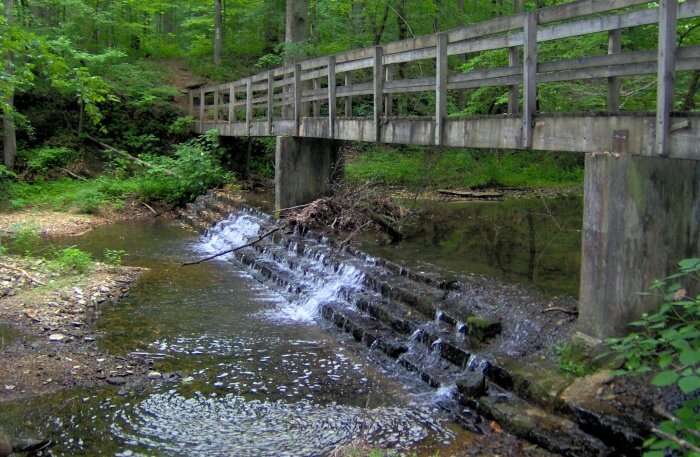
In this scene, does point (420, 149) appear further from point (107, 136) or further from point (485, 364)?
point (485, 364)

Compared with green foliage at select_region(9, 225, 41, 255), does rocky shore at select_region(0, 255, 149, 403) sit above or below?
below

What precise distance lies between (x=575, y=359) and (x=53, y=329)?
6643mm

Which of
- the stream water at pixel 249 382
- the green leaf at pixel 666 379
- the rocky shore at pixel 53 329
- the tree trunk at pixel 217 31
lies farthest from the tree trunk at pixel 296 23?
the green leaf at pixel 666 379

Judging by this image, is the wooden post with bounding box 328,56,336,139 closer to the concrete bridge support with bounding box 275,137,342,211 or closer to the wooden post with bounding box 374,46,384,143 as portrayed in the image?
the wooden post with bounding box 374,46,384,143

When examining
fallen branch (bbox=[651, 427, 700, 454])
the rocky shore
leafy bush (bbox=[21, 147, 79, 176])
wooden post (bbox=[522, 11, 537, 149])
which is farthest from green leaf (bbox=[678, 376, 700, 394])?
leafy bush (bbox=[21, 147, 79, 176])

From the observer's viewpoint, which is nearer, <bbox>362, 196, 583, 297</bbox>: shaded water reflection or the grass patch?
<bbox>362, 196, 583, 297</bbox>: shaded water reflection

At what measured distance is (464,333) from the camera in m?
7.97

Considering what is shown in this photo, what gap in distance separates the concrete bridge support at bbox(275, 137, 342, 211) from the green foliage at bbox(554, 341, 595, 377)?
9.83m

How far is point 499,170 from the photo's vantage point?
22547 millimetres

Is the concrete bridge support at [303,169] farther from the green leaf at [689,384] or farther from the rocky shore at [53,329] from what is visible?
the green leaf at [689,384]

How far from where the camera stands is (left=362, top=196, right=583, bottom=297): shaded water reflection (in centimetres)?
1015

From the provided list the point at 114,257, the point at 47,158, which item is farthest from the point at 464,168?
the point at 47,158

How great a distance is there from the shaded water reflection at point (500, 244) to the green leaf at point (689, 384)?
5386 millimetres

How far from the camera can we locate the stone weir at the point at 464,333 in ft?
19.3
